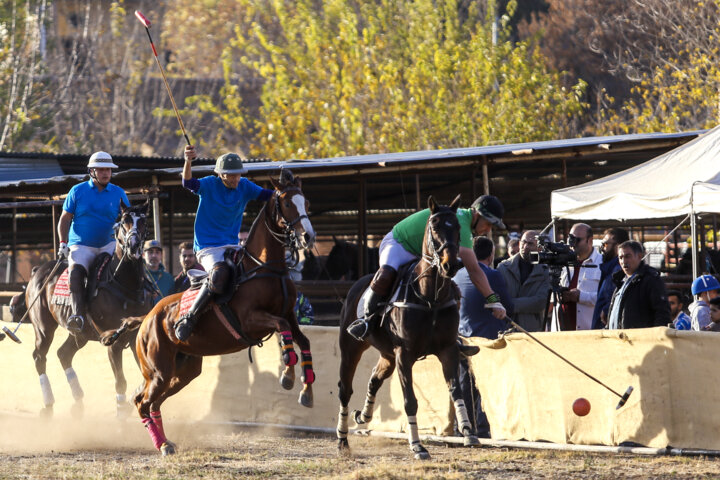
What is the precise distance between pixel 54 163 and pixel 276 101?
14.3 m

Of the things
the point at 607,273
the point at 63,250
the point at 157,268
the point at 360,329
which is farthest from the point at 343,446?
the point at 157,268

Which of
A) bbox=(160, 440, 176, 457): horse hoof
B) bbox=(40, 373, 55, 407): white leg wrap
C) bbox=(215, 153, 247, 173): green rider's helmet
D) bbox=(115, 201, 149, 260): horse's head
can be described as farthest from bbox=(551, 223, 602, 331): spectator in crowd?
bbox=(40, 373, 55, 407): white leg wrap

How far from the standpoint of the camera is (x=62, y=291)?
45.5ft

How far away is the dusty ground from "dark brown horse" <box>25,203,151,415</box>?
82 centimetres

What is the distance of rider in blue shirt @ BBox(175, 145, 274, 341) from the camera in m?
10.8

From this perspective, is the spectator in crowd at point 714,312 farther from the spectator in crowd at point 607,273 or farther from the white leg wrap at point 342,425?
the white leg wrap at point 342,425

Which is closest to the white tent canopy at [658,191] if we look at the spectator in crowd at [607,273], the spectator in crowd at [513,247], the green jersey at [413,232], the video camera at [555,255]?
the spectator in crowd at [607,273]

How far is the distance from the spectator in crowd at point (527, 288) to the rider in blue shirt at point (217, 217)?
9.32ft

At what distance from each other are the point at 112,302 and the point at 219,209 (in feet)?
9.98

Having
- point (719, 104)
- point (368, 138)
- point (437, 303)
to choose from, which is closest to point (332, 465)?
point (437, 303)

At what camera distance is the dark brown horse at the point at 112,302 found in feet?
42.1

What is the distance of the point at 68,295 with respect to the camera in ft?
45.1

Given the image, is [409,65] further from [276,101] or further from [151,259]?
[151,259]

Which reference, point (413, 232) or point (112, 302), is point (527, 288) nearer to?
point (413, 232)
